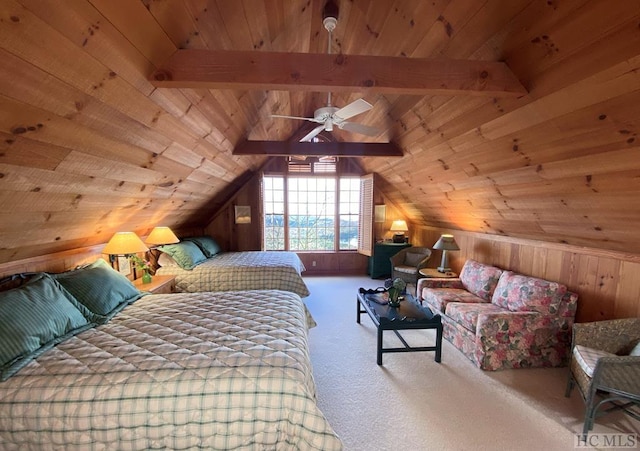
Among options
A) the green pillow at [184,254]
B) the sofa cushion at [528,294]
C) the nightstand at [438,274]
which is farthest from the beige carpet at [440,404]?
the green pillow at [184,254]

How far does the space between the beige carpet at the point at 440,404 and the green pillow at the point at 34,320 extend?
1783mm

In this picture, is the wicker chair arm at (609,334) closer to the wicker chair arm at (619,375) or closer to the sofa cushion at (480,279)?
the wicker chair arm at (619,375)

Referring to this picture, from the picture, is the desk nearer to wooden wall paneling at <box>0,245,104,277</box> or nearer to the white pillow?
the white pillow

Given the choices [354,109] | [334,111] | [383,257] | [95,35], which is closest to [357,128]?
[334,111]

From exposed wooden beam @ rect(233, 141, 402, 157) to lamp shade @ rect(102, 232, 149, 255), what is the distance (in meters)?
1.50

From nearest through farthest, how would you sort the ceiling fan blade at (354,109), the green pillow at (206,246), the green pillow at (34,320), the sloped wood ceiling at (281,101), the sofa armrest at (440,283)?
the sloped wood ceiling at (281,101), the green pillow at (34,320), the ceiling fan blade at (354,109), the sofa armrest at (440,283), the green pillow at (206,246)

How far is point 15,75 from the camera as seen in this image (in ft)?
3.23

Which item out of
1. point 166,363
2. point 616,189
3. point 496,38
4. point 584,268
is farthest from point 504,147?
point 166,363

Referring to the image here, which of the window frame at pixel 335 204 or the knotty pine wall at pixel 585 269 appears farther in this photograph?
the window frame at pixel 335 204

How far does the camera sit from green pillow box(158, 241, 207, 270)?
11.7ft

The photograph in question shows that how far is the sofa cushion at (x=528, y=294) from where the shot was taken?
2.48m

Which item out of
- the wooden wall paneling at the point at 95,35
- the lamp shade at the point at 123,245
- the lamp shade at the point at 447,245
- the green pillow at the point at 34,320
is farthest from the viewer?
the lamp shade at the point at 447,245

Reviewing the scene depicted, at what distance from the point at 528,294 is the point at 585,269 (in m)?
0.54

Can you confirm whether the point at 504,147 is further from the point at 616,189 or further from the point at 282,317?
the point at 282,317
